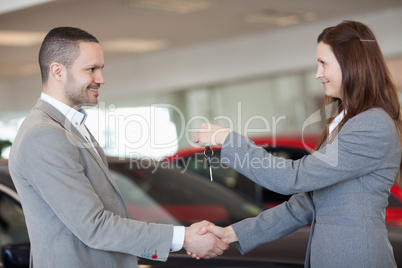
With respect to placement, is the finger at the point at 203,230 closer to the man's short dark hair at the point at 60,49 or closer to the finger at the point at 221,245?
the finger at the point at 221,245

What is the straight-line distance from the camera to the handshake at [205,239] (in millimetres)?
2684

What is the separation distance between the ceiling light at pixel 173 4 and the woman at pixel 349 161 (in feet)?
24.2

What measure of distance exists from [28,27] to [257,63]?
494cm

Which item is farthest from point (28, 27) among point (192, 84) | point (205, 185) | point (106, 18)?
point (205, 185)

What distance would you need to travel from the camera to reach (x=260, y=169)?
2.40m

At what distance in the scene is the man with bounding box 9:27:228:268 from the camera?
2.32m

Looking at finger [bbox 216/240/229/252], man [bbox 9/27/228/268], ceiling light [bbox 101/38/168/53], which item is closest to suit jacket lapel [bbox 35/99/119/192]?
man [bbox 9/27/228/268]

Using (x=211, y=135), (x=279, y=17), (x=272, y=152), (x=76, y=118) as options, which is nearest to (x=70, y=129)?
(x=76, y=118)

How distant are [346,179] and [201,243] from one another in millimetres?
741

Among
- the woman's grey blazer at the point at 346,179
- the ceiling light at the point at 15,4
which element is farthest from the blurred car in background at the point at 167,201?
the ceiling light at the point at 15,4

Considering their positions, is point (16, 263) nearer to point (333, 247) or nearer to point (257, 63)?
point (333, 247)

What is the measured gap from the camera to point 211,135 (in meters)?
2.52

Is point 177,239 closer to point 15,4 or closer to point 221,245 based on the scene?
point 221,245

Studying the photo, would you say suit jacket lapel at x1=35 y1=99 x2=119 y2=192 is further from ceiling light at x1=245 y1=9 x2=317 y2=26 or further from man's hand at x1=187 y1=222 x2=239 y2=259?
ceiling light at x1=245 y1=9 x2=317 y2=26
